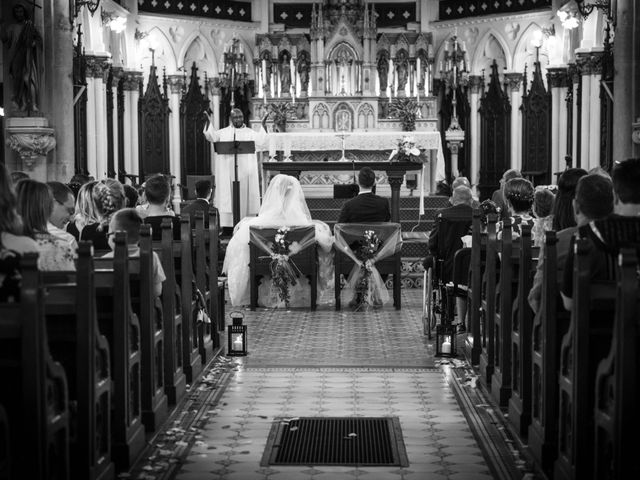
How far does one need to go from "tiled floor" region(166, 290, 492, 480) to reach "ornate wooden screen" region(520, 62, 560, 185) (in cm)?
1008

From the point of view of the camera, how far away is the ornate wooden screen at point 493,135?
21.4 meters

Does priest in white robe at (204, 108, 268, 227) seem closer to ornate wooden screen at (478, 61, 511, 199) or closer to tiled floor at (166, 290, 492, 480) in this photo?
tiled floor at (166, 290, 492, 480)

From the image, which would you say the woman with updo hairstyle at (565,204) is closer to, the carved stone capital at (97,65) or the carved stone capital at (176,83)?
the carved stone capital at (97,65)

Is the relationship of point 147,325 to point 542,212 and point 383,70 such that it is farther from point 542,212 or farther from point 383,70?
point 383,70

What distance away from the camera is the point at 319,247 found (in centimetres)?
1180

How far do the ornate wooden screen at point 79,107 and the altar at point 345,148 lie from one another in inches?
130

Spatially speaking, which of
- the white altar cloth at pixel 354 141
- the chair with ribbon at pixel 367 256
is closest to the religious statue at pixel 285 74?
the white altar cloth at pixel 354 141

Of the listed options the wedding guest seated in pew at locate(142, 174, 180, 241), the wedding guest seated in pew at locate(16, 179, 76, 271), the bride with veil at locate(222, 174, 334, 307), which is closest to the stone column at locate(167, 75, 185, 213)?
the bride with veil at locate(222, 174, 334, 307)

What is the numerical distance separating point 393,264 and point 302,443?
5667 mm

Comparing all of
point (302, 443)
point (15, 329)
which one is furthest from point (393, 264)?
point (15, 329)

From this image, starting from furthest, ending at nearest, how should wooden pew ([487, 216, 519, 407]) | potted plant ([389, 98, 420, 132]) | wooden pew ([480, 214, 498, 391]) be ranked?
potted plant ([389, 98, 420, 132])
wooden pew ([480, 214, 498, 391])
wooden pew ([487, 216, 519, 407])

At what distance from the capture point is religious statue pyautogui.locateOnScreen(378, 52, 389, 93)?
21.8 metres

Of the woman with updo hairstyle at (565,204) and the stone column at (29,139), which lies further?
the stone column at (29,139)

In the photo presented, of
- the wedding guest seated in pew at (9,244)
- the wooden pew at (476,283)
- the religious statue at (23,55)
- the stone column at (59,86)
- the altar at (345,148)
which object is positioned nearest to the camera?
the wedding guest seated in pew at (9,244)
